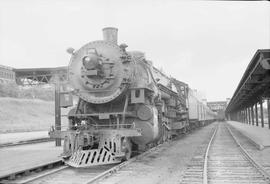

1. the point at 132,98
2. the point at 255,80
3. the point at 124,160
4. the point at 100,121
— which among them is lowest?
the point at 124,160

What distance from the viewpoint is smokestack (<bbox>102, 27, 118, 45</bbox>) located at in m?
10.6

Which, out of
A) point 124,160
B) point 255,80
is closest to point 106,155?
point 124,160

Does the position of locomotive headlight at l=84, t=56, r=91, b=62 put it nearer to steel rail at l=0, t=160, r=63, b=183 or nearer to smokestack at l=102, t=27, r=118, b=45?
smokestack at l=102, t=27, r=118, b=45

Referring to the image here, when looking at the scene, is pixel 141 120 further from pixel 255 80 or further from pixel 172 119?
pixel 255 80

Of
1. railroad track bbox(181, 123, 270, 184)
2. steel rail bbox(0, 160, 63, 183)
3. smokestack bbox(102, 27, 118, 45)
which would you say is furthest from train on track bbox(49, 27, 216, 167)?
railroad track bbox(181, 123, 270, 184)

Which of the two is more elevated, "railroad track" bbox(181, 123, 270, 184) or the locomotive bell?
the locomotive bell

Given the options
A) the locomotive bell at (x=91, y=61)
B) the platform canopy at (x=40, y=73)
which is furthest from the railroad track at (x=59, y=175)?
the platform canopy at (x=40, y=73)

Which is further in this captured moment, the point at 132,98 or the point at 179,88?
the point at 179,88

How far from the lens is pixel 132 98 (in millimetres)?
10203

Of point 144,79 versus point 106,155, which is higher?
point 144,79

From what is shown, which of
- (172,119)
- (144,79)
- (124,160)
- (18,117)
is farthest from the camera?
(18,117)

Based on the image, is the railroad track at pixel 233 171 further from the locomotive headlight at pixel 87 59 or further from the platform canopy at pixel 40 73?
the platform canopy at pixel 40 73

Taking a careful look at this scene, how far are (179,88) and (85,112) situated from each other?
989 cm

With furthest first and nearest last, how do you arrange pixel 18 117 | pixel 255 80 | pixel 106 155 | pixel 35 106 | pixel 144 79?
pixel 35 106 < pixel 18 117 < pixel 255 80 < pixel 144 79 < pixel 106 155
